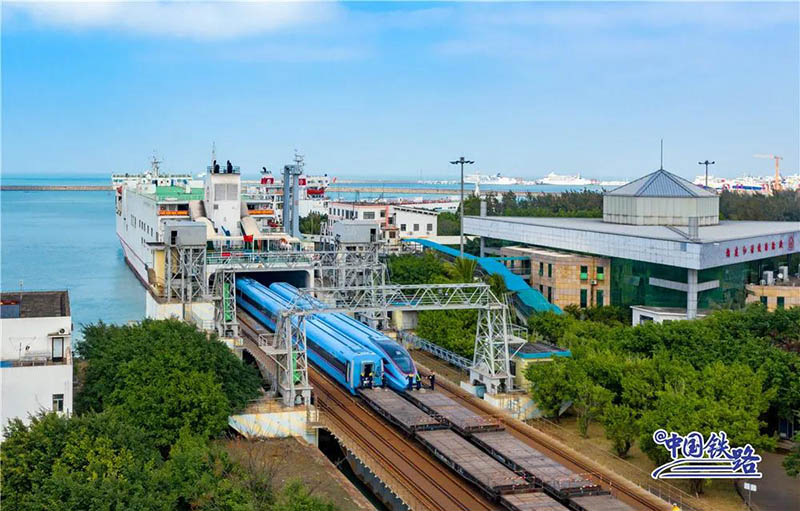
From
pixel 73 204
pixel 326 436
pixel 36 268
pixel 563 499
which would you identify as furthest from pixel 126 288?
pixel 73 204

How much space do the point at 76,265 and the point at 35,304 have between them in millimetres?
57389

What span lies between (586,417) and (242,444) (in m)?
10.2

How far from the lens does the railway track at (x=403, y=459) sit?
801 inches

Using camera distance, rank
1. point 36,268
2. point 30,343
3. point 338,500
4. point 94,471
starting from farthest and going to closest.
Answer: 1. point 36,268
2. point 30,343
3. point 338,500
4. point 94,471

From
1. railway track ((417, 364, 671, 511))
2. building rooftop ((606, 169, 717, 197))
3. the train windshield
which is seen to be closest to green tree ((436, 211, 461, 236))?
building rooftop ((606, 169, 717, 197))

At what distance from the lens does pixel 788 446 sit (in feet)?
85.9

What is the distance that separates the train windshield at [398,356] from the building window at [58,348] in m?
10.2

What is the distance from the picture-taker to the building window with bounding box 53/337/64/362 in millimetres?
24391

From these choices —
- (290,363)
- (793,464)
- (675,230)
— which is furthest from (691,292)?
(290,363)

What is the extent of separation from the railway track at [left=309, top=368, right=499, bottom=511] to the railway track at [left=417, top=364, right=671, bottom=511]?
3270mm

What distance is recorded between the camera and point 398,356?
29703 millimetres

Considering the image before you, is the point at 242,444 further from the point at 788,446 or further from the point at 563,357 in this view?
the point at 788,446

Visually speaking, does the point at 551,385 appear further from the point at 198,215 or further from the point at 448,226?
the point at 448,226

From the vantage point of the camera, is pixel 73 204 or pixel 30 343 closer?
pixel 30 343
